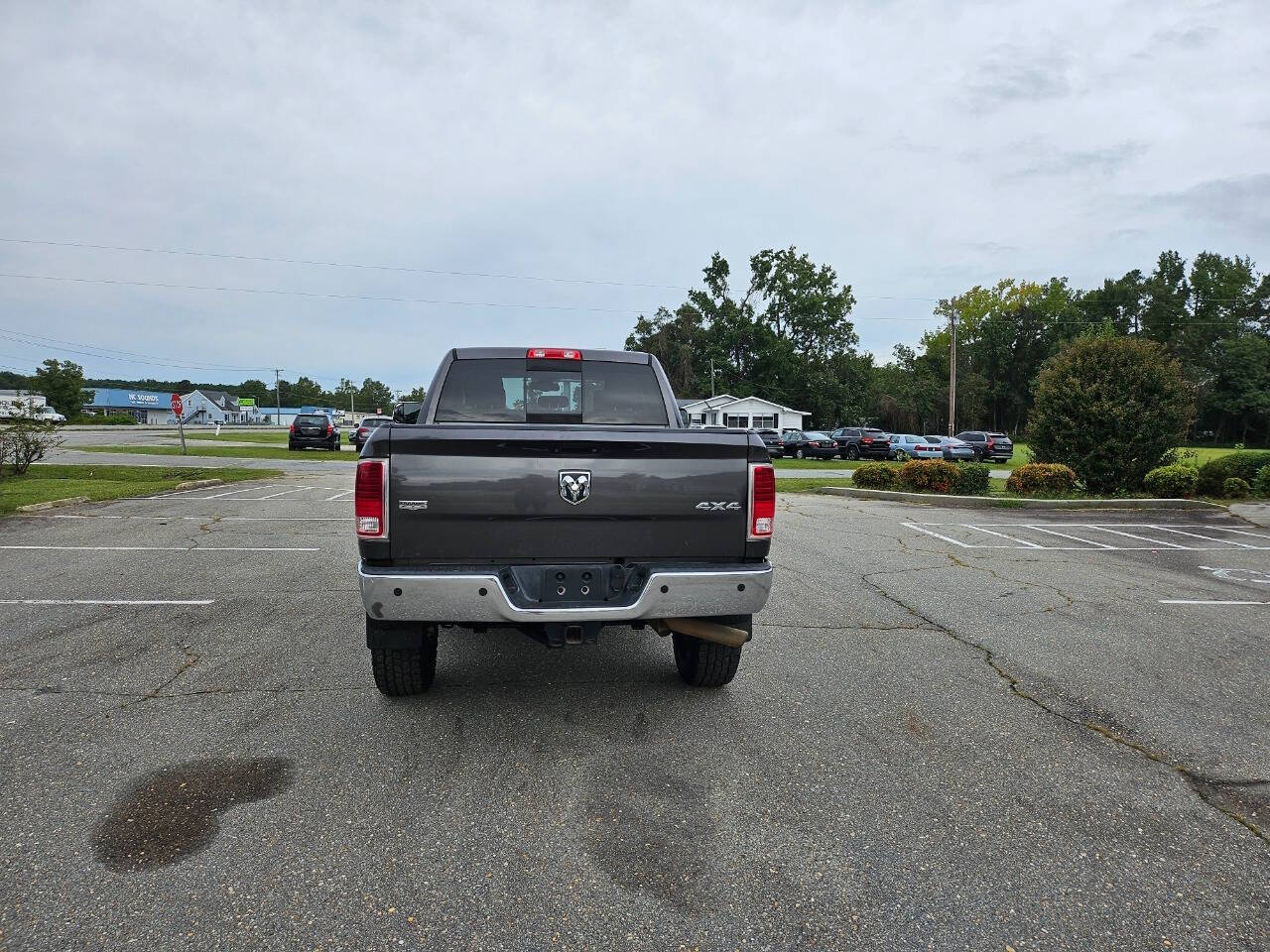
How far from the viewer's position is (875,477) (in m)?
17.8

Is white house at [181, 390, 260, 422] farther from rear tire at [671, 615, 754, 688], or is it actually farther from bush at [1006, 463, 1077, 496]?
→ rear tire at [671, 615, 754, 688]

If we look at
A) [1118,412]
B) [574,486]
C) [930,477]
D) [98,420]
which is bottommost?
[930,477]

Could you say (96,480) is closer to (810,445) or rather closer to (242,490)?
(242,490)

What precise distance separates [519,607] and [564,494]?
563 millimetres

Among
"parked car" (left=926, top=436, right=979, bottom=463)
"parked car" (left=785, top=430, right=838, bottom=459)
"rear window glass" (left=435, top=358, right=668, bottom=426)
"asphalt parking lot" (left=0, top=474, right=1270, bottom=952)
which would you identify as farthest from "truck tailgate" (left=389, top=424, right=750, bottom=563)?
"parked car" (left=926, top=436, right=979, bottom=463)

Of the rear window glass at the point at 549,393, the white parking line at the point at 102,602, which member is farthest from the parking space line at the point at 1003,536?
the white parking line at the point at 102,602

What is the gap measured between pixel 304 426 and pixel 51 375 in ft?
189

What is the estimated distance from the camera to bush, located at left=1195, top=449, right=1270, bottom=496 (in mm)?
15148

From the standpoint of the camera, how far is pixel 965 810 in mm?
2986

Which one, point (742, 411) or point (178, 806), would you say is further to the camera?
point (742, 411)

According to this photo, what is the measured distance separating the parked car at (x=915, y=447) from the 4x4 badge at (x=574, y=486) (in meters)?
33.9

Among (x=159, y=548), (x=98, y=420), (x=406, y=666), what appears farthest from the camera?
(x=98, y=420)

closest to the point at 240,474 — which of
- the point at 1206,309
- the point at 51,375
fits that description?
the point at 51,375

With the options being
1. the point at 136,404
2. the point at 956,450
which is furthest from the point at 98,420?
the point at 956,450
